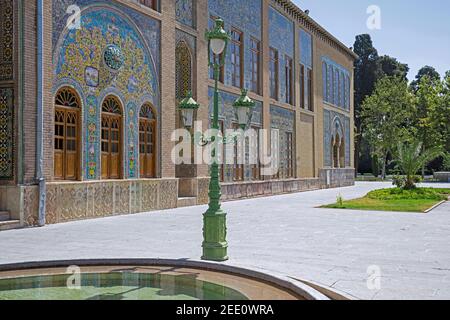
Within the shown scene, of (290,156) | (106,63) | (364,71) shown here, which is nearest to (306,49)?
(290,156)

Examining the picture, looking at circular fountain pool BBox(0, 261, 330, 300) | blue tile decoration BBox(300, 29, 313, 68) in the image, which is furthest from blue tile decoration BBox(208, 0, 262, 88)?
circular fountain pool BBox(0, 261, 330, 300)

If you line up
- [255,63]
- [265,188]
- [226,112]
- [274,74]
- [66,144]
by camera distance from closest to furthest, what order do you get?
[66,144], [226,112], [255,63], [265,188], [274,74]

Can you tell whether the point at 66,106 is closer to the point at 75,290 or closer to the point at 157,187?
the point at 157,187

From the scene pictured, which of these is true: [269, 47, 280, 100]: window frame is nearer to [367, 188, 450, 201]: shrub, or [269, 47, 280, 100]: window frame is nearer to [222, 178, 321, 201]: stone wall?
[222, 178, 321, 201]: stone wall

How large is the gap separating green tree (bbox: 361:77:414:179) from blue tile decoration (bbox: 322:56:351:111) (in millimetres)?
10805

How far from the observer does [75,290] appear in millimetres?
5586

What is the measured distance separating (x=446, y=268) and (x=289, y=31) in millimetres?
21319

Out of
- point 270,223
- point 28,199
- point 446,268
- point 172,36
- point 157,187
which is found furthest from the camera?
point 172,36

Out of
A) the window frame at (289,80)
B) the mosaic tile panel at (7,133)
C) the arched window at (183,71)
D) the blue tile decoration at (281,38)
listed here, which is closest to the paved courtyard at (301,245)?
the mosaic tile panel at (7,133)

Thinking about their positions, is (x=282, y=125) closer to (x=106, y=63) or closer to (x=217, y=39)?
(x=106, y=63)

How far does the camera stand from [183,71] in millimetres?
18078

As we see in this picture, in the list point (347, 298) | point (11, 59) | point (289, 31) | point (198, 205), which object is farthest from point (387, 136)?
point (347, 298)

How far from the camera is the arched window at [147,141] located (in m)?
15.4

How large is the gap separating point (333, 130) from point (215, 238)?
26.9 metres
